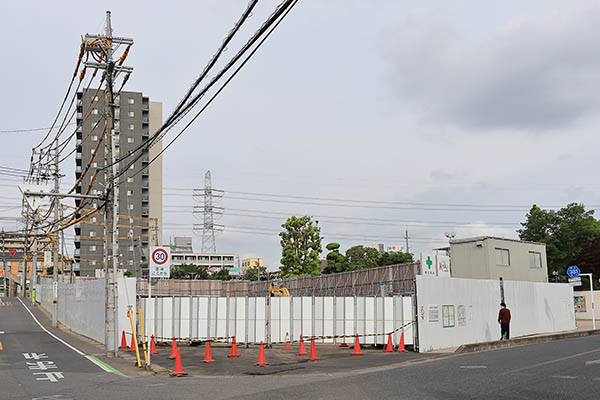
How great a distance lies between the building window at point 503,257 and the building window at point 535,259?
3.11 metres

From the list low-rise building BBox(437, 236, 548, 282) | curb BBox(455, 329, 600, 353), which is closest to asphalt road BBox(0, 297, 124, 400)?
curb BBox(455, 329, 600, 353)

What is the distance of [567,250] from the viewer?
58.2m

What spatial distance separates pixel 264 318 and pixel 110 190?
7.90 meters

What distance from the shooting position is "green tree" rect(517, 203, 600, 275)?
188 ft

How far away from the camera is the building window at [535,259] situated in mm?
40938

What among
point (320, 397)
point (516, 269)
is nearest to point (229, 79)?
point (320, 397)

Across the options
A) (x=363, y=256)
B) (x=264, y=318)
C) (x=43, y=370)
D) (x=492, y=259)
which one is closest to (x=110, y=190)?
(x=43, y=370)

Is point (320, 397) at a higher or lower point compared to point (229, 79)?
lower

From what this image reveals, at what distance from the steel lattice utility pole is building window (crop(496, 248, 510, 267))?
1020 inches

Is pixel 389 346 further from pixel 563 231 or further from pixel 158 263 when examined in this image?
pixel 563 231

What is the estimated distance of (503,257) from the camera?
3844 centimetres

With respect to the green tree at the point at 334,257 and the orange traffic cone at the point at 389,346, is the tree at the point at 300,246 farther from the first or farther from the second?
the orange traffic cone at the point at 389,346

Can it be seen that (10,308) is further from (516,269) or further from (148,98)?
(148,98)

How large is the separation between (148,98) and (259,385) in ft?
343
